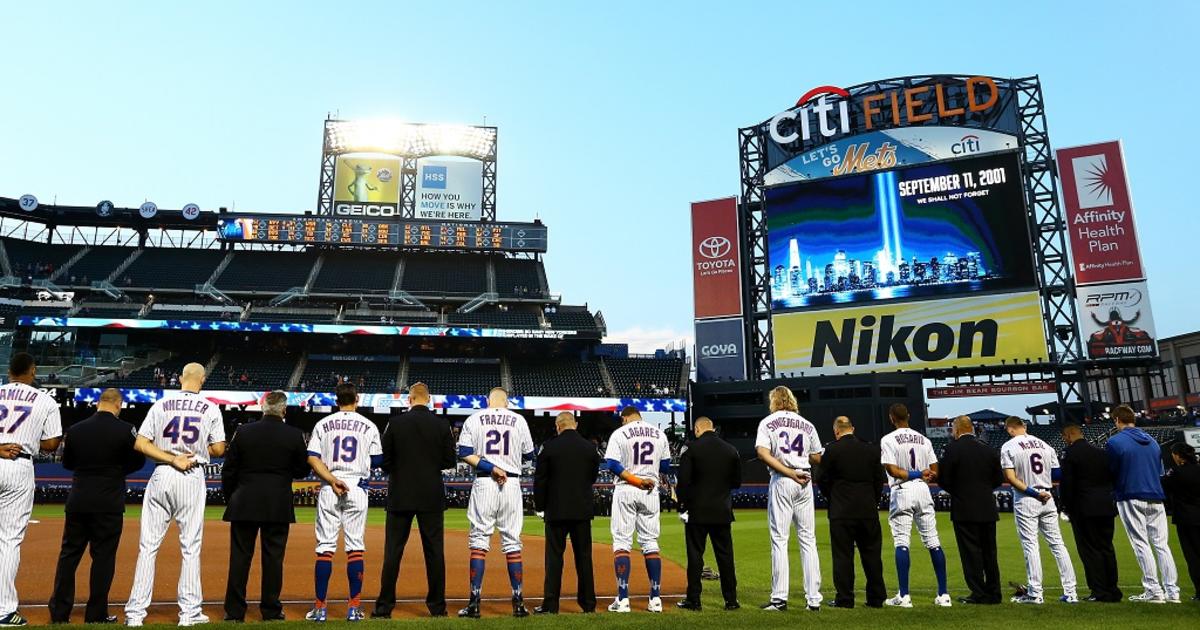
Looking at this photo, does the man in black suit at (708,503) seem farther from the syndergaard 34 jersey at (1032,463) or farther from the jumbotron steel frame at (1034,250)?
the jumbotron steel frame at (1034,250)

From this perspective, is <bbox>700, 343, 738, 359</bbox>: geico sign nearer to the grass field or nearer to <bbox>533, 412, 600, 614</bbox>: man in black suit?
the grass field

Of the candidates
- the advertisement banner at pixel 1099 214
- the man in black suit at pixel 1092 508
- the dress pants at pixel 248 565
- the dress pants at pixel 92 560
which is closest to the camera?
the dress pants at pixel 92 560

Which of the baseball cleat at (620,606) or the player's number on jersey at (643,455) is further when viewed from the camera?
the player's number on jersey at (643,455)

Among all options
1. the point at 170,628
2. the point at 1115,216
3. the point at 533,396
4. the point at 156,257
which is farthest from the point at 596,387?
the point at 170,628

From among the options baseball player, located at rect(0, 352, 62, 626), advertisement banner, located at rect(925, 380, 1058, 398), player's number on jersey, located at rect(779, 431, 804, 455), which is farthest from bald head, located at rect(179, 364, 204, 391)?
advertisement banner, located at rect(925, 380, 1058, 398)

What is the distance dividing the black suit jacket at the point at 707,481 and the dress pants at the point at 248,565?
3820 millimetres

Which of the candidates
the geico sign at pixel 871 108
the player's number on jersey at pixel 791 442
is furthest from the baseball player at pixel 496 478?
the geico sign at pixel 871 108

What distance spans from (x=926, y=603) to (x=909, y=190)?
107 ft

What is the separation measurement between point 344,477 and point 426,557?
1.08 metres

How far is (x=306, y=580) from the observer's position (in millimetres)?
9625

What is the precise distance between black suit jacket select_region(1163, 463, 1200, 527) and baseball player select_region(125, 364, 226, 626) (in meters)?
10.2

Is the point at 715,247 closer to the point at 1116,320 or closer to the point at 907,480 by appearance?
the point at 1116,320

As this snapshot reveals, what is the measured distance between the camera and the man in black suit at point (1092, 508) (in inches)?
313

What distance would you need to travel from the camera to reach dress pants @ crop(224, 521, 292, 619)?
6293mm
